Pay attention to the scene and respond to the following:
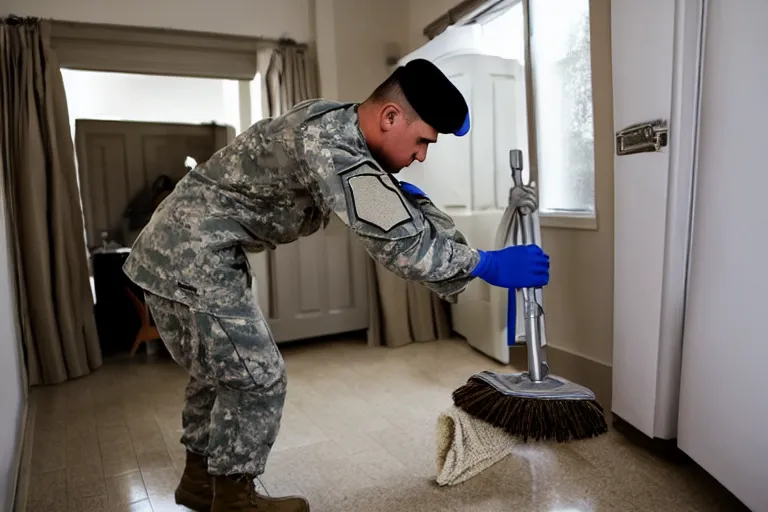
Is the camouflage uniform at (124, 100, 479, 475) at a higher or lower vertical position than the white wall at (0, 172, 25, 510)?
higher

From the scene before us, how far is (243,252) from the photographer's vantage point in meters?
1.33

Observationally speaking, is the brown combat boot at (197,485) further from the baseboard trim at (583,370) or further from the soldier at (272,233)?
the baseboard trim at (583,370)

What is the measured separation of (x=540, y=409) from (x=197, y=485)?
902 millimetres

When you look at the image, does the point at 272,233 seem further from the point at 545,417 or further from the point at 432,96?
the point at 545,417

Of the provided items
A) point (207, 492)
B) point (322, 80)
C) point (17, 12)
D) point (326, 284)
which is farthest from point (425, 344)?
point (17, 12)

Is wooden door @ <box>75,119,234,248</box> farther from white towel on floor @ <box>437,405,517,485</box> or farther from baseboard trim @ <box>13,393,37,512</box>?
white towel on floor @ <box>437,405,517,485</box>

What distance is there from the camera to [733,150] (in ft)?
4.05

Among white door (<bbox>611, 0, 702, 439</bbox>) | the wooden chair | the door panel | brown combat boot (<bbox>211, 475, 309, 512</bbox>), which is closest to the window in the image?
white door (<bbox>611, 0, 702, 439</bbox>)

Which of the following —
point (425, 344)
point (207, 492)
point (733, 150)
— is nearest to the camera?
point (733, 150)

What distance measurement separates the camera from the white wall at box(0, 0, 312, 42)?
2.63m

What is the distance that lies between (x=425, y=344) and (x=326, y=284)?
2.14 ft

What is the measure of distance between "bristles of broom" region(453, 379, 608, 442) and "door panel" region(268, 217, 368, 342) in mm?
1749

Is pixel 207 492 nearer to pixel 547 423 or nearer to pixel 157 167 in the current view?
pixel 547 423

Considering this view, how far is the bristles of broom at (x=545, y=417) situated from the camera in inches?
57.5
